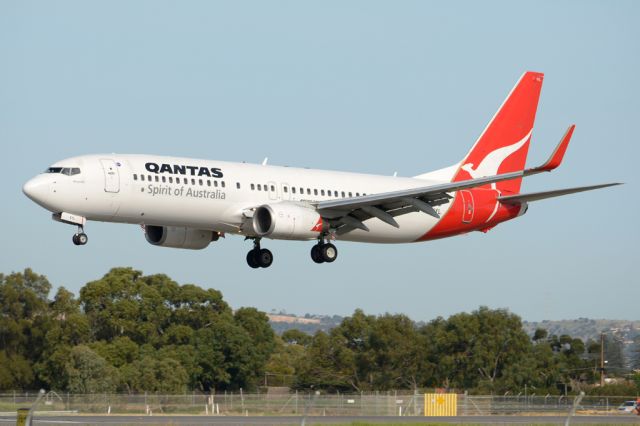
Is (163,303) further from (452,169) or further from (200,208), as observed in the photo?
(200,208)

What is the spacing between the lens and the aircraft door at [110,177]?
160 feet

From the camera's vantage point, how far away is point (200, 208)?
50750 mm

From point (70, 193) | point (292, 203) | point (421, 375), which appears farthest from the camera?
point (421, 375)

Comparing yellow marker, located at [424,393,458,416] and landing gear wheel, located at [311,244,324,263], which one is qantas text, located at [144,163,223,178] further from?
yellow marker, located at [424,393,458,416]

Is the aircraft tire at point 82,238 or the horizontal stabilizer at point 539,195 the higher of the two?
the horizontal stabilizer at point 539,195

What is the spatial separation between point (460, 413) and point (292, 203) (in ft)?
59.0

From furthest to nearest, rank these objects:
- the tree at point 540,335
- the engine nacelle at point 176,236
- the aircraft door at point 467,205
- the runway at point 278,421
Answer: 1. the tree at point 540,335
2. the aircraft door at point 467,205
3. the engine nacelle at point 176,236
4. the runway at point 278,421

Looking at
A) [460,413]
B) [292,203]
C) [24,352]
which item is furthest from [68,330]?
[292,203]

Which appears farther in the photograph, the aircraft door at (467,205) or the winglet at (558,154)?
the aircraft door at (467,205)

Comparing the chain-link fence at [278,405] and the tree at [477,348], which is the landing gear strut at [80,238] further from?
the tree at [477,348]

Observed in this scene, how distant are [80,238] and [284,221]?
330 inches

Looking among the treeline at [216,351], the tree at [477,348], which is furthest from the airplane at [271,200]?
the tree at [477,348]

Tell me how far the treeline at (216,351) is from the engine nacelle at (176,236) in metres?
34.4

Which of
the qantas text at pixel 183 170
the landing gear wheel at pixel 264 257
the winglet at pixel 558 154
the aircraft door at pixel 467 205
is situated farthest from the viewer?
the aircraft door at pixel 467 205
